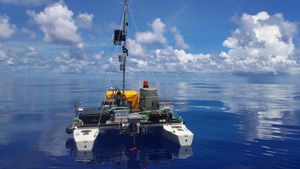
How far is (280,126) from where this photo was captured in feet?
169

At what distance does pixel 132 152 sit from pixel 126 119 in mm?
5628

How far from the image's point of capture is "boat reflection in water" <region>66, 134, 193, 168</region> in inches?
1200

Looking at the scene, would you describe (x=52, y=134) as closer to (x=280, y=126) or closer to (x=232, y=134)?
(x=232, y=134)

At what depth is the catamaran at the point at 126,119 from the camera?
3484 cm

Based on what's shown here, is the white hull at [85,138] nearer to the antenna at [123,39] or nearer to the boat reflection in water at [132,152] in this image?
the boat reflection in water at [132,152]

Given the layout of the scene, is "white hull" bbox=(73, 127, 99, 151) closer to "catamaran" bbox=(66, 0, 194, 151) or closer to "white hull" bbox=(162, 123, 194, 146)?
"catamaran" bbox=(66, 0, 194, 151)

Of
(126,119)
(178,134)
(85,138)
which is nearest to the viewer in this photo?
(85,138)

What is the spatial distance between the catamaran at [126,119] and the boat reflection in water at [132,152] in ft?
3.48

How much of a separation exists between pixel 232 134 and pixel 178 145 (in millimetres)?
11234

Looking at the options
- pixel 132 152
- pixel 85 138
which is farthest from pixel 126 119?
pixel 85 138

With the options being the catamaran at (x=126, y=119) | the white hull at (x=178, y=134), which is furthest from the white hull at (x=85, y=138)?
the white hull at (x=178, y=134)

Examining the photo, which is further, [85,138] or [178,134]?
[178,134]

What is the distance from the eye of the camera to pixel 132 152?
33844 mm

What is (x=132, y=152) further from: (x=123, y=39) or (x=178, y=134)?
(x=123, y=39)
